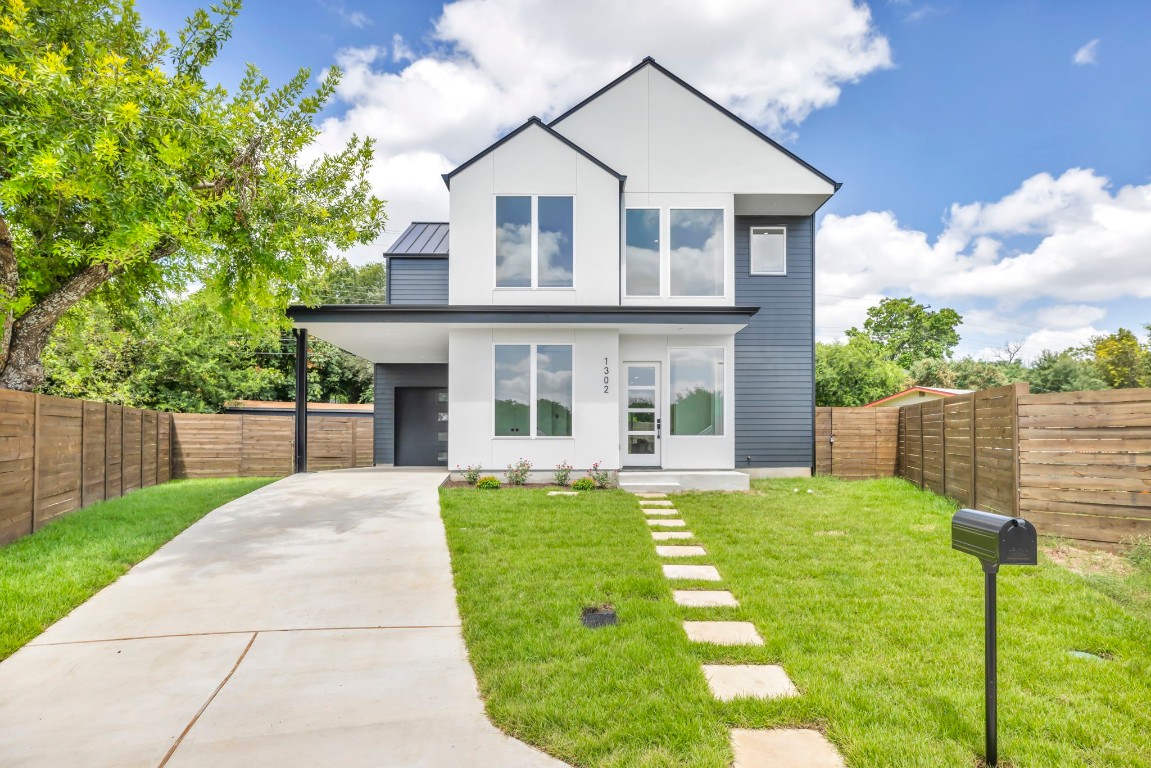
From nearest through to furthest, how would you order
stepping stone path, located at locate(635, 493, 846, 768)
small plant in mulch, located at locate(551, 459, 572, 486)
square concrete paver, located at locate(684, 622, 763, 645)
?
stepping stone path, located at locate(635, 493, 846, 768) → square concrete paver, located at locate(684, 622, 763, 645) → small plant in mulch, located at locate(551, 459, 572, 486)

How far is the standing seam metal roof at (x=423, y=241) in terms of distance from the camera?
549 inches

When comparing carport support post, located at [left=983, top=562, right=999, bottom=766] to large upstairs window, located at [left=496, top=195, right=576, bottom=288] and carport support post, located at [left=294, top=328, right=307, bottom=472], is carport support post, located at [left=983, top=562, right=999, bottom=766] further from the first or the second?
carport support post, located at [left=294, top=328, right=307, bottom=472]

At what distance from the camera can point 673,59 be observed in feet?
43.4

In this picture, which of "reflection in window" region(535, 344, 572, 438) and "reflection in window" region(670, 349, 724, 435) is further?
"reflection in window" region(670, 349, 724, 435)

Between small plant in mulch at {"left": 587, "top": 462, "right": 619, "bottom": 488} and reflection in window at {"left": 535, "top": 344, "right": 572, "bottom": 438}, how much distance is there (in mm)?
773

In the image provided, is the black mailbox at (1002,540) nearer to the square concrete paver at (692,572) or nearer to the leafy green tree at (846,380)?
the square concrete paver at (692,572)

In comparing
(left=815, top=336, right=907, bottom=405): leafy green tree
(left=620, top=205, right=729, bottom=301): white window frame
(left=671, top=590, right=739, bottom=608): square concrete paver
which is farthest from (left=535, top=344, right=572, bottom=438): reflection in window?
(left=815, top=336, right=907, bottom=405): leafy green tree

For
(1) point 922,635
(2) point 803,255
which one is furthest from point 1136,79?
(1) point 922,635

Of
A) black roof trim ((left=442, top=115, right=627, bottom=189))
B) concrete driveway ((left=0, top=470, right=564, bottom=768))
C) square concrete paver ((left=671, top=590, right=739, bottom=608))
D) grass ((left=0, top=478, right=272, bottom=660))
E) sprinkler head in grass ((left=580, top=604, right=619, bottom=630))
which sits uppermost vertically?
black roof trim ((left=442, top=115, right=627, bottom=189))

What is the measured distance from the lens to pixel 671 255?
12.1 m

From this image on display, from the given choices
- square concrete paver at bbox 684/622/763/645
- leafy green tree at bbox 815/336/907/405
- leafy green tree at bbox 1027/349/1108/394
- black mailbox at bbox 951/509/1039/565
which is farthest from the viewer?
leafy green tree at bbox 1027/349/1108/394

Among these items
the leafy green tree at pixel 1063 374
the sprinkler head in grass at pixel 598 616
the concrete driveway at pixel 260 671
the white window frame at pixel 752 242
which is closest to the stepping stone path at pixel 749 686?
the sprinkler head in grass at pixel 598 616

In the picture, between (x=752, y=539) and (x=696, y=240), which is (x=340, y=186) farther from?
(x=752, y=539)

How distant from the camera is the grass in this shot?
172 inches
